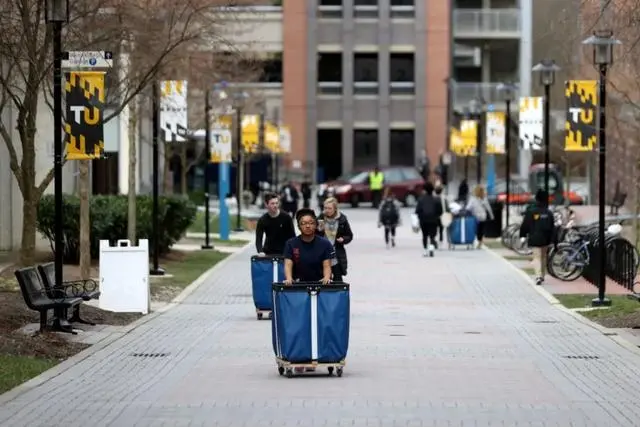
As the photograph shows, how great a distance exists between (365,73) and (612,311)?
2593 inches

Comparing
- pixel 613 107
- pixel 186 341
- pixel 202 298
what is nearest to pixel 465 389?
pixel 186 341

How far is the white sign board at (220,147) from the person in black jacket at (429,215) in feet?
17.6

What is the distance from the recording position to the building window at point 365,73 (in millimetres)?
88000

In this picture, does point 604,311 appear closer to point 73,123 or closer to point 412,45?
point 73,123

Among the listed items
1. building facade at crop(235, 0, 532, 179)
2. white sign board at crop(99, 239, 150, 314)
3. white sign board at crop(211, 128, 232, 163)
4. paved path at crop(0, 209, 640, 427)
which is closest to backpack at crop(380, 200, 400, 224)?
white sign board at crop(211, 128, 232, 163)

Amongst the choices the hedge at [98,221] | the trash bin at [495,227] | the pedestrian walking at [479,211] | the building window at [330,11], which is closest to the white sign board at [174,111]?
the hedge at [98,221]

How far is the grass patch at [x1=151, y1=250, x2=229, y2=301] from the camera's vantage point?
27266 millimetres

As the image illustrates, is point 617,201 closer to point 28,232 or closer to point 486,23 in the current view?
point 486,23

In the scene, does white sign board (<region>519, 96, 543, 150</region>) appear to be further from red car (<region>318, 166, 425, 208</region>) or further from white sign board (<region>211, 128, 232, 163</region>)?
red car (<region>318, 166, 425, 208</region>)

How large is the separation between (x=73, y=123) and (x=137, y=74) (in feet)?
27.2

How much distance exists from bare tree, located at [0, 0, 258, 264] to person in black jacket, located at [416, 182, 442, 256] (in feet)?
33.6

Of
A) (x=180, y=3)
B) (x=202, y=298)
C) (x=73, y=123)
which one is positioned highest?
(x=180, y=3)

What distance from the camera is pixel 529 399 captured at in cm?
1366

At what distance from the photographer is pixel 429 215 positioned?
38688 millimetres
